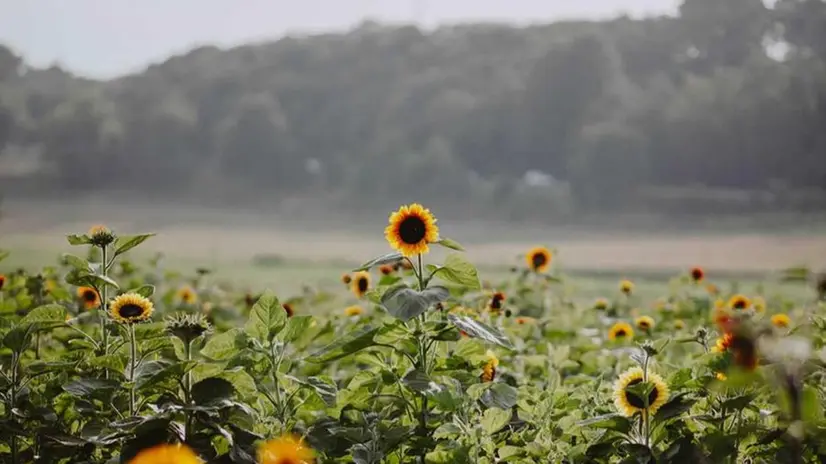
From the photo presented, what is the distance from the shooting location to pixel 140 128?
2873 millimetres

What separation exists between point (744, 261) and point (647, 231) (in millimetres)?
307

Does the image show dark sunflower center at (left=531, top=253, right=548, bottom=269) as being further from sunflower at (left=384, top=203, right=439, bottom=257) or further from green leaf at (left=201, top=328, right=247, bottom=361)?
green leaf at (left=201, top=328, right=247, bottom=361)

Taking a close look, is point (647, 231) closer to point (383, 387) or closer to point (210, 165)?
point (210, 165)

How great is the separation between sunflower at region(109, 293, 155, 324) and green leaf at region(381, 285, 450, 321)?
0.70 feet

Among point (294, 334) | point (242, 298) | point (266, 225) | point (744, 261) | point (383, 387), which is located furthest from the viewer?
point (266, 225)

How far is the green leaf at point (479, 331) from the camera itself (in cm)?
73

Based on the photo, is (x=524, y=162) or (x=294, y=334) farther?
(x=524, y=162)

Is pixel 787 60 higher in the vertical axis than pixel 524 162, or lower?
higher

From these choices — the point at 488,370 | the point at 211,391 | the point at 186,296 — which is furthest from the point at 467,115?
the point at 211,391

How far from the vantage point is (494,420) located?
0.73 m

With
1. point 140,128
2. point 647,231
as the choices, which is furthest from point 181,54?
point 647,231

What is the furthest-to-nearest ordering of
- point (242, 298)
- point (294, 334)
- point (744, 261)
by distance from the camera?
1. point (744, 261)
2. point (242, 298)
3. point (294, 334)

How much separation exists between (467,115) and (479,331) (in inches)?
89.2

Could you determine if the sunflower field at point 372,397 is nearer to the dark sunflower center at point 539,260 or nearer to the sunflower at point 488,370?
the sunflower at point 488,370
